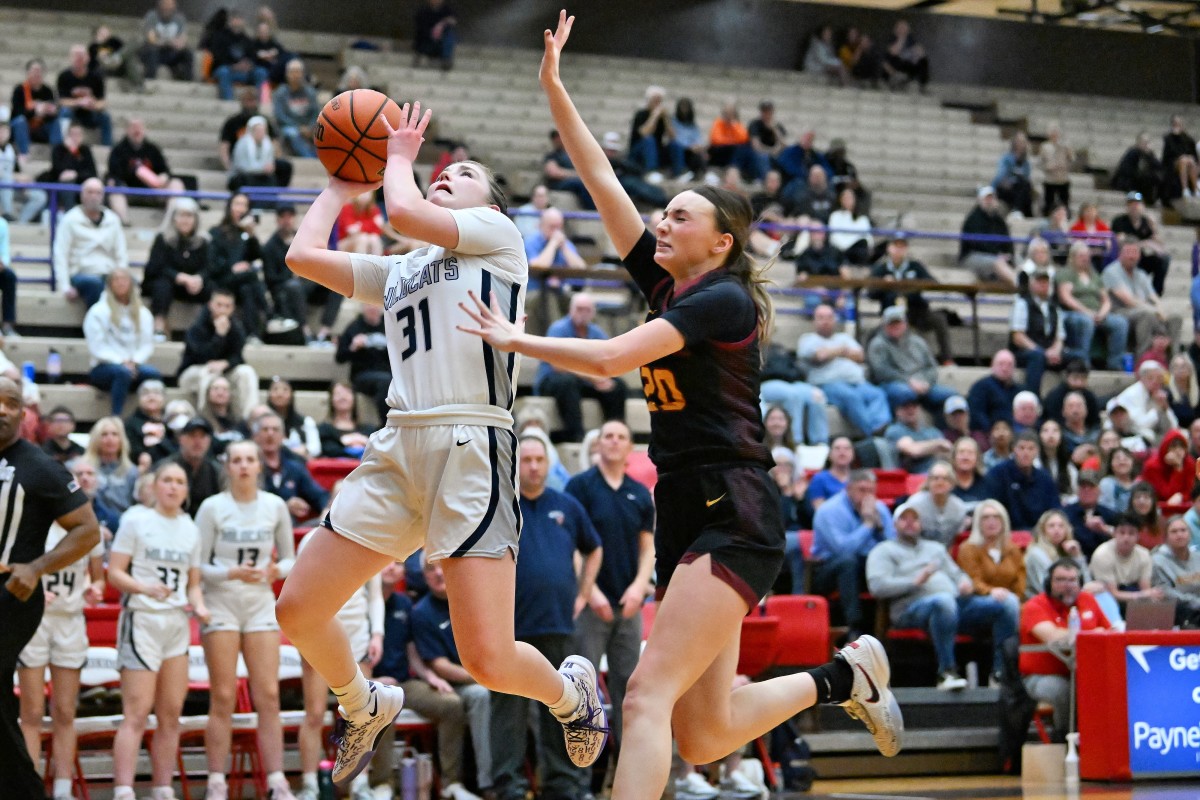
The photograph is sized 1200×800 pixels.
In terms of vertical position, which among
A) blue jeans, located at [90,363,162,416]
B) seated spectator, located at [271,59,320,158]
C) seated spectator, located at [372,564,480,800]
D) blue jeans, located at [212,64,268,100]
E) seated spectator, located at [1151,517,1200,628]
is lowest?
seated spectator, located at [372,564,480,800]

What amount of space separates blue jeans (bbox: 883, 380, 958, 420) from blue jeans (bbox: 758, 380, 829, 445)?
3.23ft

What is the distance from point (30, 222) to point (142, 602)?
813 cm

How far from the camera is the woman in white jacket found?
12578mm

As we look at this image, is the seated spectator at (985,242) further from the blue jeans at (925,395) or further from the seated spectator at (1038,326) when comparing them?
the blue jeans at (925,395)

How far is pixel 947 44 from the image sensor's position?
25828mm

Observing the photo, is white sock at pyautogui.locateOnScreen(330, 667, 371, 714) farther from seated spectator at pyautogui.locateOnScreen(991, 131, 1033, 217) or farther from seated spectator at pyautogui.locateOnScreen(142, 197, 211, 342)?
seated spectator at pyautogui.locateOnScreen(991, 131, 1033, 217)

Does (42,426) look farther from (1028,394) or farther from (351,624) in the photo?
(1028,394)

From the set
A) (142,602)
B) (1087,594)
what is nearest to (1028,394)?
(1087,594)

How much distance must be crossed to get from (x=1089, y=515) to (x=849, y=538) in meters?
2.61

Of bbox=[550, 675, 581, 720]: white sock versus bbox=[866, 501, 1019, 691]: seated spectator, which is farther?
bbox=[866, 501, 1019, 691]: seated spectator

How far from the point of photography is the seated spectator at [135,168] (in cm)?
1568

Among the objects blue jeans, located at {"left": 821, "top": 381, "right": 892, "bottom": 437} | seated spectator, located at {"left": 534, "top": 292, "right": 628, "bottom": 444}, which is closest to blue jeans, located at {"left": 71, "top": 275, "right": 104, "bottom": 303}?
seated spectator, located at {"left": 534, "top": 292, "right": 628, "bottom": 444}

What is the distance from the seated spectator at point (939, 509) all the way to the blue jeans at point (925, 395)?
283 centimetres

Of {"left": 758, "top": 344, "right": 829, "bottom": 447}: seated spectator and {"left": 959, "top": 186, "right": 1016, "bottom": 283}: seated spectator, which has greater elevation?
{"left": 959, "top": 186, "right": 1016, "bottom": 283}: seated spectator
